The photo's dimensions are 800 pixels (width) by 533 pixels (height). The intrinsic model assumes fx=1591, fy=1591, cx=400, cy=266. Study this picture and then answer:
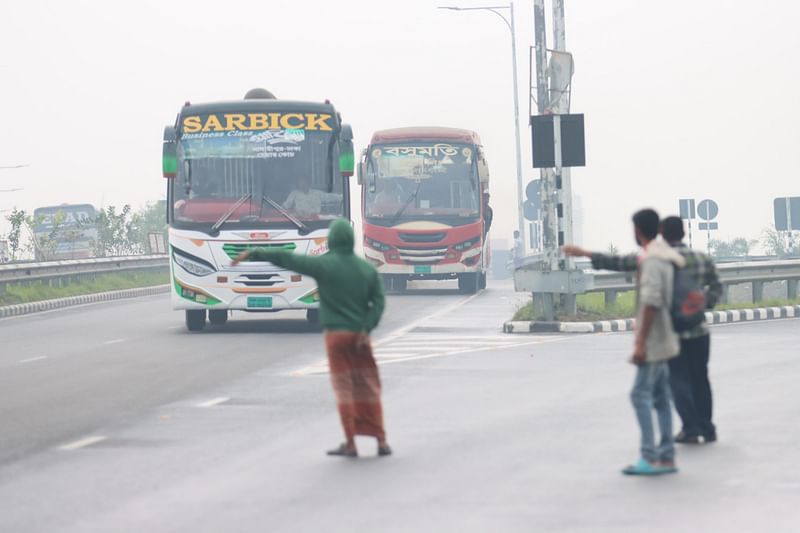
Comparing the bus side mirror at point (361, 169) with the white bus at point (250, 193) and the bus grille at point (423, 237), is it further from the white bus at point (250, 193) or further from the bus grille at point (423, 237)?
the white bus at point (250, 193)

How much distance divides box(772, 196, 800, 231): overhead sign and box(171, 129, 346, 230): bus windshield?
18.7m

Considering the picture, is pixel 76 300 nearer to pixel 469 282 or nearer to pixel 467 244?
pixel 467 244

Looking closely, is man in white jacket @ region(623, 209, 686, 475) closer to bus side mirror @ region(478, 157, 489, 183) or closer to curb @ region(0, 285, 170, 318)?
curb @ region(0, 285, 170, 318)

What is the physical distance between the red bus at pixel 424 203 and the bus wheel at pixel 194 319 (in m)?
13.9

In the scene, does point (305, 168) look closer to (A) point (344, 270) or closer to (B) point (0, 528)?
(A) point (344, 270)

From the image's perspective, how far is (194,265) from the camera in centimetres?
2348

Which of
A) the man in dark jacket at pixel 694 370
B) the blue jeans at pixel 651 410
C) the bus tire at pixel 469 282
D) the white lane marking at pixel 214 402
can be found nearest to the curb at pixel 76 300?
the bus tire at pixel 469 282

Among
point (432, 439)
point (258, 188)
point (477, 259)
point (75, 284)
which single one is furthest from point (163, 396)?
point (75, 284)

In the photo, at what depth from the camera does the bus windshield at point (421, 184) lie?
1542 inches

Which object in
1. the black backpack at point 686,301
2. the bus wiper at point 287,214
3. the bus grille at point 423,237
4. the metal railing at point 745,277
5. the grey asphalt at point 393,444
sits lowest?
the grey asphalt at point 393,444

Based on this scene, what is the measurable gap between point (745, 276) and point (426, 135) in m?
11.8

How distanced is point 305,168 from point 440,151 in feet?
54.2

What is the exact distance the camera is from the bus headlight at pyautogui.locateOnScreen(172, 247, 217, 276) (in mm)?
23422

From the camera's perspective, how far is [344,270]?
36.1ft
